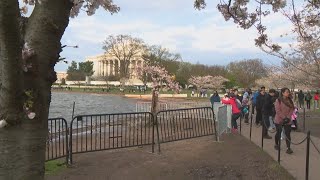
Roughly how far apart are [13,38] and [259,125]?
59.1ft

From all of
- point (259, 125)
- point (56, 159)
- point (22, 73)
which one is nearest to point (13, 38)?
point (22, 73)

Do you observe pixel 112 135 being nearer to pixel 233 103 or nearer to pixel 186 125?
pixel 186 125

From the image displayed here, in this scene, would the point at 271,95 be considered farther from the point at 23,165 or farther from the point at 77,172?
the point at 23,165

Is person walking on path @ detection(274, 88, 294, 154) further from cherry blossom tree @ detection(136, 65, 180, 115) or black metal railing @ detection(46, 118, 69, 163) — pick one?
cherry blossom tree @ detection(136, 65, 180, 115)

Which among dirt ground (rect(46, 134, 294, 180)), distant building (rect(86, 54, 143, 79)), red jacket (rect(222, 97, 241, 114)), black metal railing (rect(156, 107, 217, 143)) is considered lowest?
dirt ground (rect(46, 134, 294, 180))

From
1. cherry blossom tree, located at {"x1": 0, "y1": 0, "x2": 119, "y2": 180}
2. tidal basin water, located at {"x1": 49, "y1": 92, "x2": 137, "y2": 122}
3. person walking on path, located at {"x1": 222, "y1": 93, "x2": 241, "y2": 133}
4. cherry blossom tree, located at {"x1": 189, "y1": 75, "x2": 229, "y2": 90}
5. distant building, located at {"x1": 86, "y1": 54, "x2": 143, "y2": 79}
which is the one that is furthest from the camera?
distant building, located at {"x1": 86, "y1": 54, "x2": 143, "y2": 79}

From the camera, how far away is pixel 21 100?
4422mm

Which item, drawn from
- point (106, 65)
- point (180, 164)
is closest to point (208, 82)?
point (106, 65)

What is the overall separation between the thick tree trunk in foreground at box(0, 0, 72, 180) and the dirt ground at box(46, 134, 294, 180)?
4.69 m

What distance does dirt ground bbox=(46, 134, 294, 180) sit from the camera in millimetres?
9352

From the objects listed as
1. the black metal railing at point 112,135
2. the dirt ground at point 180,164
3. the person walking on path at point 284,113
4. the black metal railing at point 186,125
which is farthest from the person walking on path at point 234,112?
the person walking on path at point 284,113

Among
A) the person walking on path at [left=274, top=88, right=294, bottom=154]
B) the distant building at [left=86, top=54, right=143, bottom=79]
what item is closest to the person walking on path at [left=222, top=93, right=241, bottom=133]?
the person walking on path at [left=274, top=88, right=294, bottom=154]

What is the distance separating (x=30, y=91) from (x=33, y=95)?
2.2 inches

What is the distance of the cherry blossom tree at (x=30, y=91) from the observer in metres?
4.35
